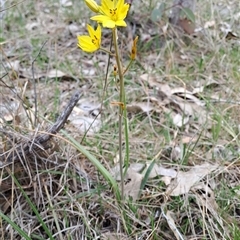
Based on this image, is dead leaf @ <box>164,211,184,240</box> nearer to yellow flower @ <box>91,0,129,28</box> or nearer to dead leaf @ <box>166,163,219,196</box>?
dead leaf @ <box>166,163,219,196</box>

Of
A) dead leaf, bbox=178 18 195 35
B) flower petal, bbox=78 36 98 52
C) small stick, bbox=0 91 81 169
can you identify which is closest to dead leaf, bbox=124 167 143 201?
small stick, bbox=0 91 81 169

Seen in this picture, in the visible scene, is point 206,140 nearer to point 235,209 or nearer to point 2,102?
point 235,209

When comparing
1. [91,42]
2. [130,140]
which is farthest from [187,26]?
[91,42]

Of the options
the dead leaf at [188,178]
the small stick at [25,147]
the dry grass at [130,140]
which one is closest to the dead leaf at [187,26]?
the dry grass at [130,140]

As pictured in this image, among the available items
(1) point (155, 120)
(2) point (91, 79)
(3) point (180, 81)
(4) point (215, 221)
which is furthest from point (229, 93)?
(4) point (215, 221)

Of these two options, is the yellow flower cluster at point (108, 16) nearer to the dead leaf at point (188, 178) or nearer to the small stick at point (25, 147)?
the small stick at point (25, 147)
